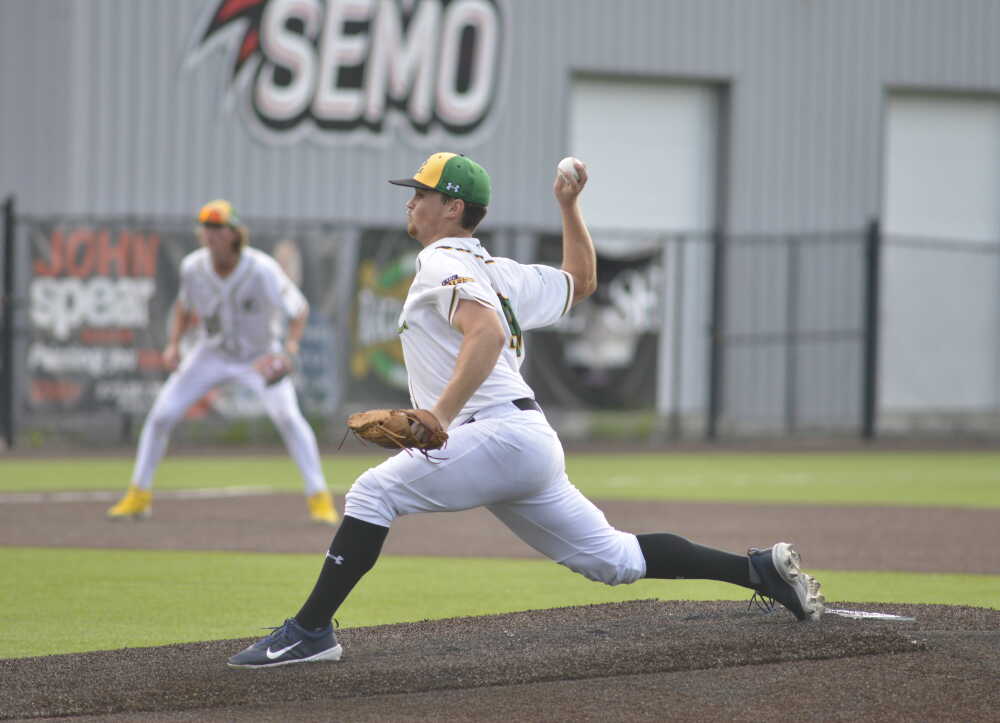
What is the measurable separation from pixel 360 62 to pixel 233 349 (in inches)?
488

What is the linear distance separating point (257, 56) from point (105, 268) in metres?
4.80

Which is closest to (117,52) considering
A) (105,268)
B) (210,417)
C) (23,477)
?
(105,268)

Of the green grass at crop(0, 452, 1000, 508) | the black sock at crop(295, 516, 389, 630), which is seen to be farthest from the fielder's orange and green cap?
the black sock at crop(295, 516, 389, 630)

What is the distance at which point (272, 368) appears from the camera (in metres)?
11.4

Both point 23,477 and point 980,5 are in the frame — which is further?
point 980,5

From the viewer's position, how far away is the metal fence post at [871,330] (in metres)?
23.3

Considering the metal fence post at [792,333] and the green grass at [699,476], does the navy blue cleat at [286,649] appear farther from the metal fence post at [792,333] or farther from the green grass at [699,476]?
the metal fence post at [792,333]

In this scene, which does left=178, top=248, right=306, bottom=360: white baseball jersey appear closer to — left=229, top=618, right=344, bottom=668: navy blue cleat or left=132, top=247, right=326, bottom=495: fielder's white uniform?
left=132, top=247, right=326, bottom=495: fielder's white uniform

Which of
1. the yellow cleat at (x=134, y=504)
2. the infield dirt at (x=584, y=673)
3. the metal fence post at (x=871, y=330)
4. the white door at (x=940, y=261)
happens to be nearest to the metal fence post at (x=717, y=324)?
the metal fence post at (x=871, y=330)

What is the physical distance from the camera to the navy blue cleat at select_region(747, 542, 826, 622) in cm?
661

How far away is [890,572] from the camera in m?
9.35

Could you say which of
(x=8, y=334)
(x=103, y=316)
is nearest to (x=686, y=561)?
(x=103, y=316)

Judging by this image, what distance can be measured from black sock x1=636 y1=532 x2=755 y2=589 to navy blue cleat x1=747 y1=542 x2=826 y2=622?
0.05 m

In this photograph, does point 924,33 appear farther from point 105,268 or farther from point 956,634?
point 956,634
